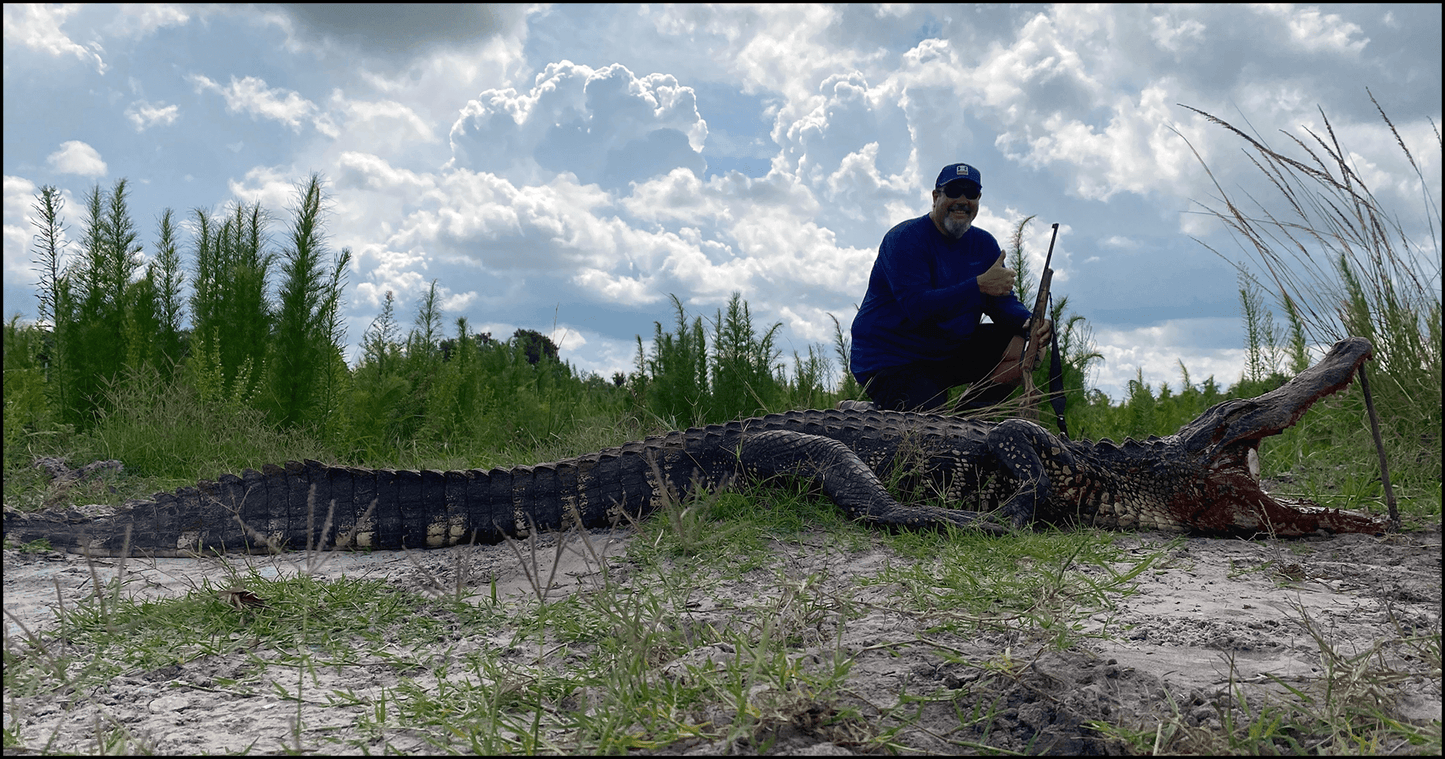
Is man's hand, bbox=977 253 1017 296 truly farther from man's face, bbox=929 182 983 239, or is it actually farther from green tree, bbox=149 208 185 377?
green tree, bbox=149 208 185 377

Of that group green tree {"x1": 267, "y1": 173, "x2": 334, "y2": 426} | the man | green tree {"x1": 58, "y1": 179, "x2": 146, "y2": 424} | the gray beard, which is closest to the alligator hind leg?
the man

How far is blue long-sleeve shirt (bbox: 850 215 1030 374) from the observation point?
17.7 feet

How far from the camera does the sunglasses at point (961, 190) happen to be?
5.48 metres

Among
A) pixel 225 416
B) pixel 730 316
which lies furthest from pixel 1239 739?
pixel 225 416

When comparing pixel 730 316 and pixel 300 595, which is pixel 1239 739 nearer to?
pixel 300 595

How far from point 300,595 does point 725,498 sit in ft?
6.26

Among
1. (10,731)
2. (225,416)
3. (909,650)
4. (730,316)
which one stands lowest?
(10,731)

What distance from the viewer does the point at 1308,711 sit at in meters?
1.56

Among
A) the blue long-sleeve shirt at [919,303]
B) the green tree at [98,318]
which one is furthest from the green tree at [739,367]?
the green tree at [98,318]

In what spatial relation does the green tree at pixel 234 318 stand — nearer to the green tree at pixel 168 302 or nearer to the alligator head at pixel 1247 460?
the green tree at pixel 168 302

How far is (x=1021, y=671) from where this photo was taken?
1.72 meters

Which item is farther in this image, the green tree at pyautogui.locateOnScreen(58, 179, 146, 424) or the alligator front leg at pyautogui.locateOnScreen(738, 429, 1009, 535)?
the green tree at pyautogui.locateOnScreen(58, 179, 146, 424)

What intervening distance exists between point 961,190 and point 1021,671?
14.4 feet

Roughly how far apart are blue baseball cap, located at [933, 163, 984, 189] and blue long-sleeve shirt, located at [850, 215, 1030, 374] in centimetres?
33
